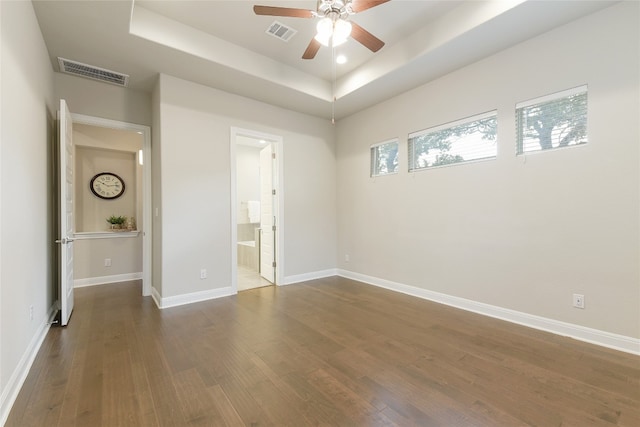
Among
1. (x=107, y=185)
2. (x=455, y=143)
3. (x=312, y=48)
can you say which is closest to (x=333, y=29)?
(x=312, y=48)

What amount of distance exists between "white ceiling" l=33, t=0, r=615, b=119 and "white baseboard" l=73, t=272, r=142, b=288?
3.27 m

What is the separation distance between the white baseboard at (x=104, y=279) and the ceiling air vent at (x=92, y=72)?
3.23 m

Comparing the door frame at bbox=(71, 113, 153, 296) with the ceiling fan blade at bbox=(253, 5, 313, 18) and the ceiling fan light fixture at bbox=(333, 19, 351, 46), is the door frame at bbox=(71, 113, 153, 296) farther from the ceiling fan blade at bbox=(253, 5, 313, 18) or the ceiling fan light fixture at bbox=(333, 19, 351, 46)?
the ceiling fan light fixture at bbox=(333, 19, 351, 46)

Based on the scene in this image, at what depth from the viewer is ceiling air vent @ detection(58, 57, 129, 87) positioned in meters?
3.22

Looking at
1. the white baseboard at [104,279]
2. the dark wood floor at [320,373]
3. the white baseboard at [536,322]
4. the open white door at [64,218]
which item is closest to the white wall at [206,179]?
the dark wood floor at [320,373]

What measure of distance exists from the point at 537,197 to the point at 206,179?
3.90 meters

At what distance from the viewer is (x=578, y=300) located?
2.59 m

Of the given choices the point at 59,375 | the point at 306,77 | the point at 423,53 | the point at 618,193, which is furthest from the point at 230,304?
the point at 618,193

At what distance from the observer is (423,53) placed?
3119 millimetres

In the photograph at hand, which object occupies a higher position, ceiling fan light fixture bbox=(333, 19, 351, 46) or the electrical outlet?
ceiling fan light fixture bbox=(333, 19, 351, 46)

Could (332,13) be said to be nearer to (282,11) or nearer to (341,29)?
(341,29)

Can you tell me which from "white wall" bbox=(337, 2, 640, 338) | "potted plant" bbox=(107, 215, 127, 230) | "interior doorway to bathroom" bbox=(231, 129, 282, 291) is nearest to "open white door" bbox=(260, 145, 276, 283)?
"interior doorway to bathroom" bbox=(231, 129, 282, 291)

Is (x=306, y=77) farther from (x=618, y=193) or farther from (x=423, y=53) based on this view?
(x=618, y=193)

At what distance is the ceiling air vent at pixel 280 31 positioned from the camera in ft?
10.1
